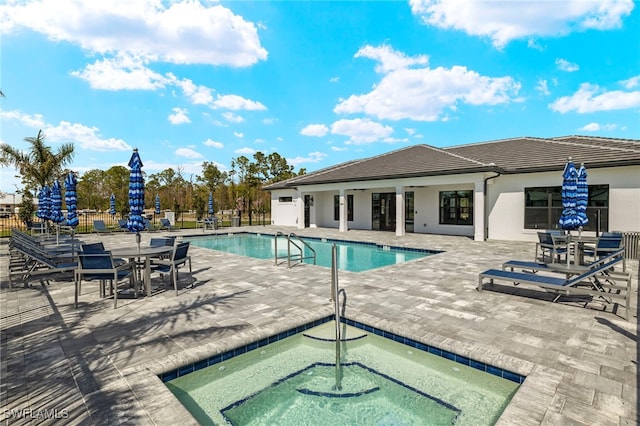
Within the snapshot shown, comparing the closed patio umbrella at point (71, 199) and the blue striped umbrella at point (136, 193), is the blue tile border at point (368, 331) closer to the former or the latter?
the blue striped umbrella at point (136, 193)

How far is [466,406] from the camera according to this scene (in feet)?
10.4

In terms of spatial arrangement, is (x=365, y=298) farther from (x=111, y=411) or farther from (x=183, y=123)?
(x=183, y=123)

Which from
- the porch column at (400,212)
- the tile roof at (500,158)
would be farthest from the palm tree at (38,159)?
the porch column at (400,212)

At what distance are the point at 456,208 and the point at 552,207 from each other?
493 cm

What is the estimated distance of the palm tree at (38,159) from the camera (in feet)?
Answer: 68.6

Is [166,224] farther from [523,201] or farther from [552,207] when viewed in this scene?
[552,207]

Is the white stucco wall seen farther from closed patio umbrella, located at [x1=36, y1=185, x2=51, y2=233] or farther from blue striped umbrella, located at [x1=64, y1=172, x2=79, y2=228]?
closed patio umbrella, located at [x1=36, y1=185, x2=51, y2=233]

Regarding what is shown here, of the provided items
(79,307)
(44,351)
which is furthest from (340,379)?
(79,307)

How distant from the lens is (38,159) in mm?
21922

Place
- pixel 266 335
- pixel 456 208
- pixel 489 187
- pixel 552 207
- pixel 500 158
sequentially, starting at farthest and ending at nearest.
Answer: pixel 456 208 < pixel 500 158 < pixel 489 187 < pixel 552 207 < pixel 266 335

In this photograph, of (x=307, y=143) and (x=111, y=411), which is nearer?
(x=111, y=411)

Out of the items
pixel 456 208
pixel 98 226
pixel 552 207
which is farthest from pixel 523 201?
pixel 98 226

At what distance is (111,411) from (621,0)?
16710 mm

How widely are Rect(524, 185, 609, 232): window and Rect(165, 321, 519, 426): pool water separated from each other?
13.5 m
